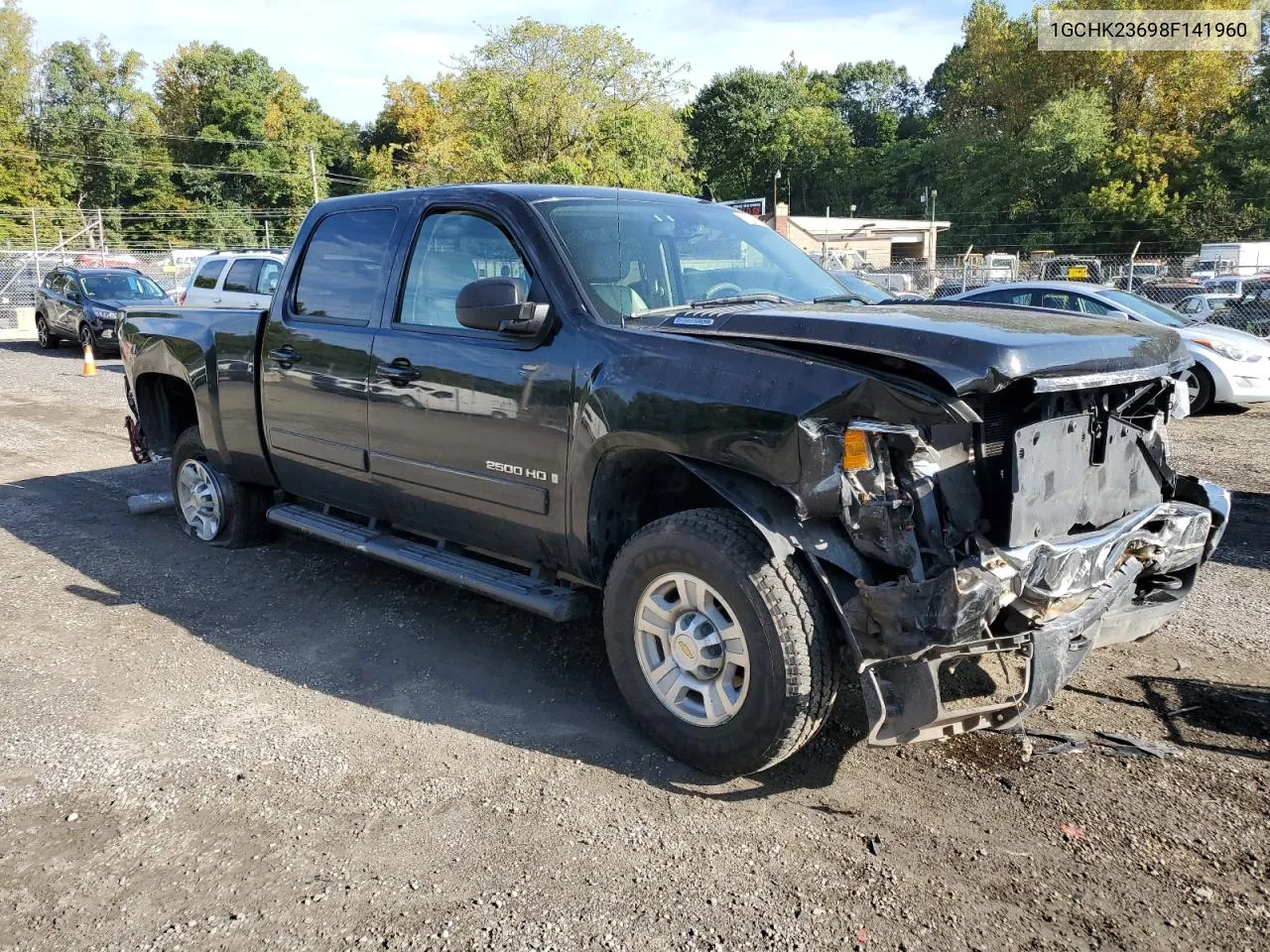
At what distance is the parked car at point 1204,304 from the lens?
17.4m

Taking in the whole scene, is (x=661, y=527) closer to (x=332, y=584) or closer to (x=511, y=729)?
(x=511, y=729)

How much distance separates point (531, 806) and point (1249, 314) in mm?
17750

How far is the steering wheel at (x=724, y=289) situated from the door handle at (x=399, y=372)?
1.32 m

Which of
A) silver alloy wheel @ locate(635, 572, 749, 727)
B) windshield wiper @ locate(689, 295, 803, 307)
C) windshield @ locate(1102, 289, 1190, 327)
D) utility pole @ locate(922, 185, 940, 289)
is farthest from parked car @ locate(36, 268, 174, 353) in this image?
utility pole @ locate(922, 185, 940, 289)

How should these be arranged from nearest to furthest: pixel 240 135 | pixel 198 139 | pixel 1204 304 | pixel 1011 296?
pixel 1011 296, pixel 1204 304, pixel 198 139, pixel 240 135

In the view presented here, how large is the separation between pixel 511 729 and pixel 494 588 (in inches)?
24.1

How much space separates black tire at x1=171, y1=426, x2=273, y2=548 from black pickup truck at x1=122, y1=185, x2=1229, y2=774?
1.15 metres

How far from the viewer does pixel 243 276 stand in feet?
51.5

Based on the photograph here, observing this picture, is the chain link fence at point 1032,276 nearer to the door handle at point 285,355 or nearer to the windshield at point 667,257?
the windshield at point 667,257

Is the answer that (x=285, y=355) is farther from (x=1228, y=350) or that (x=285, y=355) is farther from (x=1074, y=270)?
(x=1074, y=270)

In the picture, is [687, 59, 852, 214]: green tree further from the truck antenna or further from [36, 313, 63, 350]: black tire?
the truck antenna

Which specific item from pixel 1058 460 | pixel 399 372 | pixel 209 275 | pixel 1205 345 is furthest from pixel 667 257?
pixel 209 275

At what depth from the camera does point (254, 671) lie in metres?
4.52

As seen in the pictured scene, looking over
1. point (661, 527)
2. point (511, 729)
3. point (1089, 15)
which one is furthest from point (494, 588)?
point (1089, 15)
